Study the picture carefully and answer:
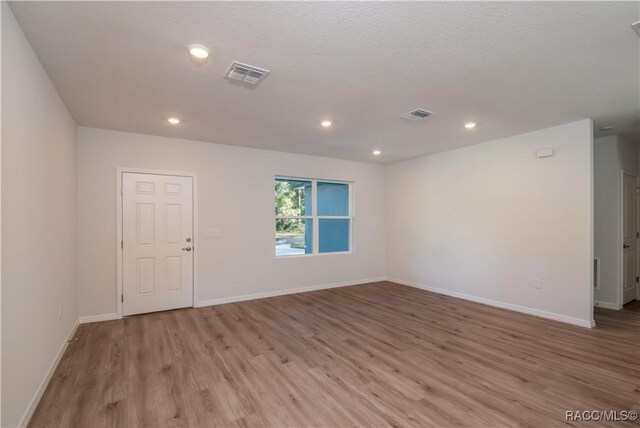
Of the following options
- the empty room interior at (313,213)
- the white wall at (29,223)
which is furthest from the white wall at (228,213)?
the white wall at (29,223)

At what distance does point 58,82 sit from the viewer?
2.69 metres

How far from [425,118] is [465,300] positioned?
10.4ft

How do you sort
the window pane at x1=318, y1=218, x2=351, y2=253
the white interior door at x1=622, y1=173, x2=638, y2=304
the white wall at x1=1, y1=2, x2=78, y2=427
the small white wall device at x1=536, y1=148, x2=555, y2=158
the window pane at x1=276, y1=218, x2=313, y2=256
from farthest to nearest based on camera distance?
the window pane at x1=318, y1=218, x2=351, y2=253 → the window pane at x1=276, y1=218, x2=313, y2=256 → the white interior door at x1=622, y1=173, x2=638, y2=304 → the small white wall device at x1=536, y1=148, x2=555, y2=158 → the white wall at x1=1, y1=2, x2=78, y2=427

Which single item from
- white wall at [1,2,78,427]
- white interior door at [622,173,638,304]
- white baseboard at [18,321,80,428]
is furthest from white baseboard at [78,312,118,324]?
white interior door at [622,173,638,304]

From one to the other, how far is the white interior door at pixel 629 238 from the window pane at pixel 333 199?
4.53 meters

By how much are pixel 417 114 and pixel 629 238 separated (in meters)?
4.35

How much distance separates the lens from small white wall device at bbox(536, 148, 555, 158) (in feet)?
13.2

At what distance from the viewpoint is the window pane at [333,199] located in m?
6.05

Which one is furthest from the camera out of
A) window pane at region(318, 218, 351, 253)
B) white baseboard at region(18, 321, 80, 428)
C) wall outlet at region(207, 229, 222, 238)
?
window pane at region(318, 218, 351, 253)

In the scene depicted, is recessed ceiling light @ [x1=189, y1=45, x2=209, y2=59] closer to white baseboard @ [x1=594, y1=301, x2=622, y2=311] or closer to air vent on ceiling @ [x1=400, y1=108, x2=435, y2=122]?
air vent on ceiling @ [x1=400, y1=108, x2=435, y2=122]

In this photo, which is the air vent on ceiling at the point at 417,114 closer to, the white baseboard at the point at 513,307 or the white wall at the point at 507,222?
the white wall at the point at 507,222

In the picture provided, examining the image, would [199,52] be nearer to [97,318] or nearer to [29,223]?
[29,223]

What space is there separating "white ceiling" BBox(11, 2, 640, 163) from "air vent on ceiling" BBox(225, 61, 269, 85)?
0.07 meters

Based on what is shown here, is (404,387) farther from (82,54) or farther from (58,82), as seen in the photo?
(58,82)
